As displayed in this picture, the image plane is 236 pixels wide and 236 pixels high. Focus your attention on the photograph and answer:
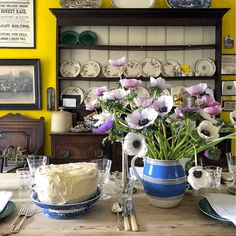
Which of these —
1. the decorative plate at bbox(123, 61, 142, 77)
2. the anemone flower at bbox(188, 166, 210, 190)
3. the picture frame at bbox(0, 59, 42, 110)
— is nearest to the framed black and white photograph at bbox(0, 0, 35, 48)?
the picture frame at bbox(0, 59, 42, 110)

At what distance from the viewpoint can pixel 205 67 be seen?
3.16 meters

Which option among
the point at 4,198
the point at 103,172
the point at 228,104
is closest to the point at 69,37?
the point at 228,104

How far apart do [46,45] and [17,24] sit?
38 cm

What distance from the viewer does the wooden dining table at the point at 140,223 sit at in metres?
0.98

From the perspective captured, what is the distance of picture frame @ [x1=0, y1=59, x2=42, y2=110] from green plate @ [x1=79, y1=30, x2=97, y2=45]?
53cm

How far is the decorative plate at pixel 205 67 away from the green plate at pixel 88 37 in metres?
1.14

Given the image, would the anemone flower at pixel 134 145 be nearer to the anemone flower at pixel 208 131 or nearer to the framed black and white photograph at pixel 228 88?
the anemone flower at pixel 208 131

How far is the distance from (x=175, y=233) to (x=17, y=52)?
2.76m

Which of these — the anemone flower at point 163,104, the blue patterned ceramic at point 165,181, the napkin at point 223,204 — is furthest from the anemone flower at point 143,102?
the napkin at point 223,204

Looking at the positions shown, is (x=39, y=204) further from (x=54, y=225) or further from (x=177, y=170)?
(x=177, y=170)

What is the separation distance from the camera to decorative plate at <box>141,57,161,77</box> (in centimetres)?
314

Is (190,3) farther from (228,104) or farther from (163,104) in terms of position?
(163,104)

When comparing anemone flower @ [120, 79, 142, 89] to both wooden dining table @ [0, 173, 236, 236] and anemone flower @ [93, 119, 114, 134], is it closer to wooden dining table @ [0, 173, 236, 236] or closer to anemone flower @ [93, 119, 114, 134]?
anemone flower @ [93, 119, 114, 134]

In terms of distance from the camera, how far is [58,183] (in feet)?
3.37
